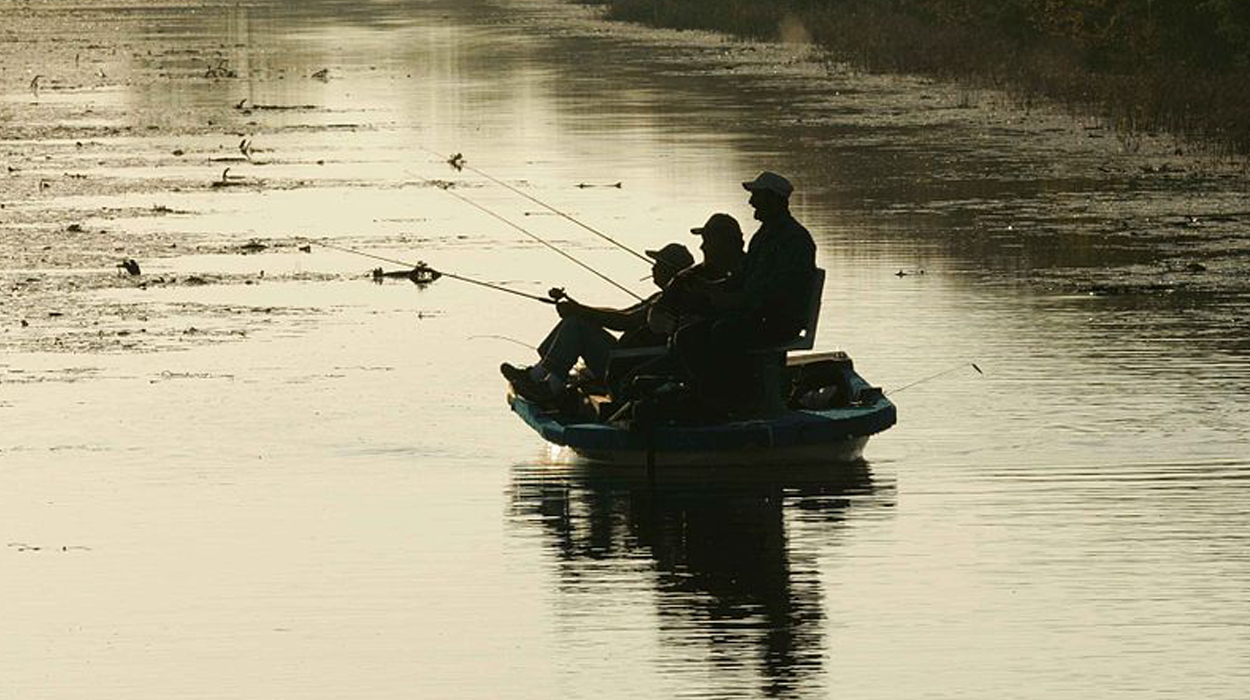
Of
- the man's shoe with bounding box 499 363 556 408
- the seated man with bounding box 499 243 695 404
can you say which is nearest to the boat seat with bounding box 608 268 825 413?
the seated man with bounding box 499 243 695 404

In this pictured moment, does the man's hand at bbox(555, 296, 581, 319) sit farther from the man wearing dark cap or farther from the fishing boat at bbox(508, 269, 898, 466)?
the fishing boat at bbox(508, 269, 898, 466)

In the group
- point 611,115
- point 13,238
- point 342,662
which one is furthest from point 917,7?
point 342,662

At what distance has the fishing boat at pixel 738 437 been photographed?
17.3m

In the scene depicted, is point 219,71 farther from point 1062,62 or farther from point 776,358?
point 776,358

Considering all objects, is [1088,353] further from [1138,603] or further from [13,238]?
[13,238]

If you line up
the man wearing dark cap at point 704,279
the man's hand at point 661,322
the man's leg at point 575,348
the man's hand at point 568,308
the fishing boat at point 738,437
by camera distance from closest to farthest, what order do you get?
the fishing boat at point 738,437 < the man wearing dark cap at point 704,279 < the man's hand at point 661,322 < the man's hand at point 568,308 < the man's leg at point 575,348

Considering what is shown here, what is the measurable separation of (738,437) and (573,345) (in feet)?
5.61

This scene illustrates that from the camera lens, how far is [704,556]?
15.7 m

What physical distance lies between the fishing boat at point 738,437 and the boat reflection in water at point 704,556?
13 cm

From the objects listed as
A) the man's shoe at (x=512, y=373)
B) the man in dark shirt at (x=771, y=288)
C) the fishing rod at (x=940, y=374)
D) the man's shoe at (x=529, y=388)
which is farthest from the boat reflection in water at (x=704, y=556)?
the fishing rod at (x=940, y=374)

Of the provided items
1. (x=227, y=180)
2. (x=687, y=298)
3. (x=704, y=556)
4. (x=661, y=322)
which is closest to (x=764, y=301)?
(x=687, y=298)

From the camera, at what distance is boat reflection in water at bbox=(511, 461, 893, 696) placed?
44.0 feet

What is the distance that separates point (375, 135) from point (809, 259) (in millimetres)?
31773

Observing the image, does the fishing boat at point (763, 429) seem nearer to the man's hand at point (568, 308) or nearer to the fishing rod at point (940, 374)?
the man's hand at point (568, 308)
